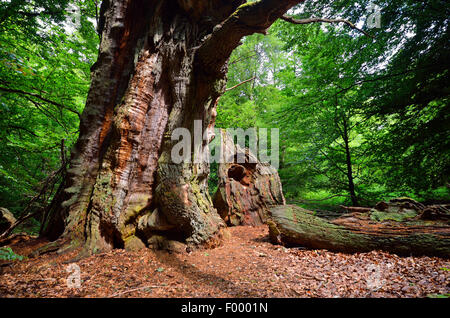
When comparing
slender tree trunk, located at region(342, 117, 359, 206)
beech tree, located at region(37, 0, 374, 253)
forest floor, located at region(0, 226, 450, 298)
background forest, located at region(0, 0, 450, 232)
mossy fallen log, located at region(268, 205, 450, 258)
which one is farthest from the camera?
slender tree trunk, located at region(342, 117, 359, 206)

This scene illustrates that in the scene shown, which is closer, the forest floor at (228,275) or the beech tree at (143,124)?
the forest floor at (228,275)

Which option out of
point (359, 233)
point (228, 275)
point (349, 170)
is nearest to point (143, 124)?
point (228, 275)

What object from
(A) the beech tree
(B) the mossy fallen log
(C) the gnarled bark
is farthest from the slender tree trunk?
(A) the beech tree

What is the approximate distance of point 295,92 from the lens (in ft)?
21.0

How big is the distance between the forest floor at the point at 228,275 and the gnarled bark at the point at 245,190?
1.88 m

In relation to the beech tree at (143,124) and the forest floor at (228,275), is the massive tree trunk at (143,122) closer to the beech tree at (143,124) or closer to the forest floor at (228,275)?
the beech tree at (143,124)

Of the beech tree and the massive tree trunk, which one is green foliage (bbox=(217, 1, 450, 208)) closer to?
the beech tree

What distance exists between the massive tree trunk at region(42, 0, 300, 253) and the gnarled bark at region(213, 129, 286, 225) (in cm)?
143

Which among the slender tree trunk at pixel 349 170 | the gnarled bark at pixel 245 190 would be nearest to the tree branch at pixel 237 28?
the gnarled bark at pixel 245 190

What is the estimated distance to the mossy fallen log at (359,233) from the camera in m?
2.22

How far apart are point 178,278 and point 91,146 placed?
230 cm

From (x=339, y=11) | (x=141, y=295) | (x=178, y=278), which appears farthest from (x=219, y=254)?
(x=339, y=11)

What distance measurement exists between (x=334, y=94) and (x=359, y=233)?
358cm

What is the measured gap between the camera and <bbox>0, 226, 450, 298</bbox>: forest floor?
1.52 metres
